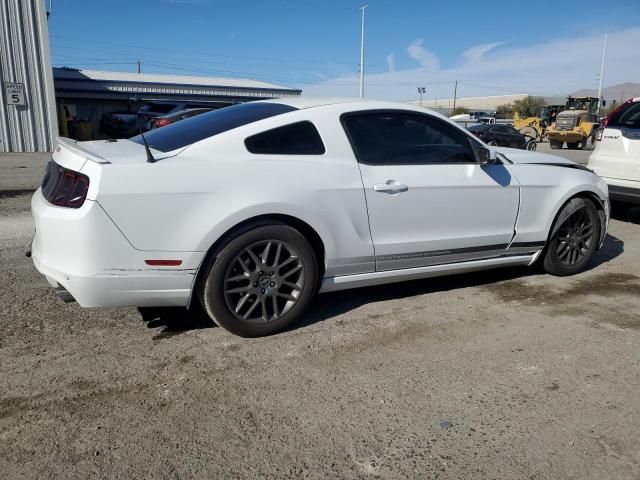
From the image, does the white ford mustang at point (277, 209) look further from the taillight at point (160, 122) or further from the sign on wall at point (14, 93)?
the sign on wall at point (14, 93)

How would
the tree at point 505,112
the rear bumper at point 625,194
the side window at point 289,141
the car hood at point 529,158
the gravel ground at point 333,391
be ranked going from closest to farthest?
the gravel ground at point 333,391
the side window at point 289,141
the car hood at point 529,158
the rear bumper at point 625,194
the tree at point 505,112

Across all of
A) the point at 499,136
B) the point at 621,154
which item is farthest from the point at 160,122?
the point at 499,136

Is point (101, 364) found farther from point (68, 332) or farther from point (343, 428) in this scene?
point (343, 428)

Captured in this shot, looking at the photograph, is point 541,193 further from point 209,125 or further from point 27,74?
point 27,74

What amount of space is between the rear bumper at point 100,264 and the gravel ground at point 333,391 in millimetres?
374

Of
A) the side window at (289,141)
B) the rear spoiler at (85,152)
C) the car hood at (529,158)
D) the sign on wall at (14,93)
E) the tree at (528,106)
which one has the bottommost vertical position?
the car hood at (529,158)

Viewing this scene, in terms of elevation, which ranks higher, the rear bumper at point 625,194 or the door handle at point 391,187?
the door handle at point 391,187

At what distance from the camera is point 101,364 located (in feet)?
10.2

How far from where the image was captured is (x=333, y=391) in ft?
9.50

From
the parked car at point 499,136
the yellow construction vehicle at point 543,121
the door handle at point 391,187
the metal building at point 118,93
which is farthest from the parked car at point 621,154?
the yellow construction vehicle at point 543,121

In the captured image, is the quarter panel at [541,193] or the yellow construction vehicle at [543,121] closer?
the quarter panel at [541,193]

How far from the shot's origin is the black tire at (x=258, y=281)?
130 inches

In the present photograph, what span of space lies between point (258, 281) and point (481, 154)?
2063 mm

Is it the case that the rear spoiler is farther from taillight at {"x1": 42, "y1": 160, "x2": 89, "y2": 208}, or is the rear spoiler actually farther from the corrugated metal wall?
the corrugated metal wall
